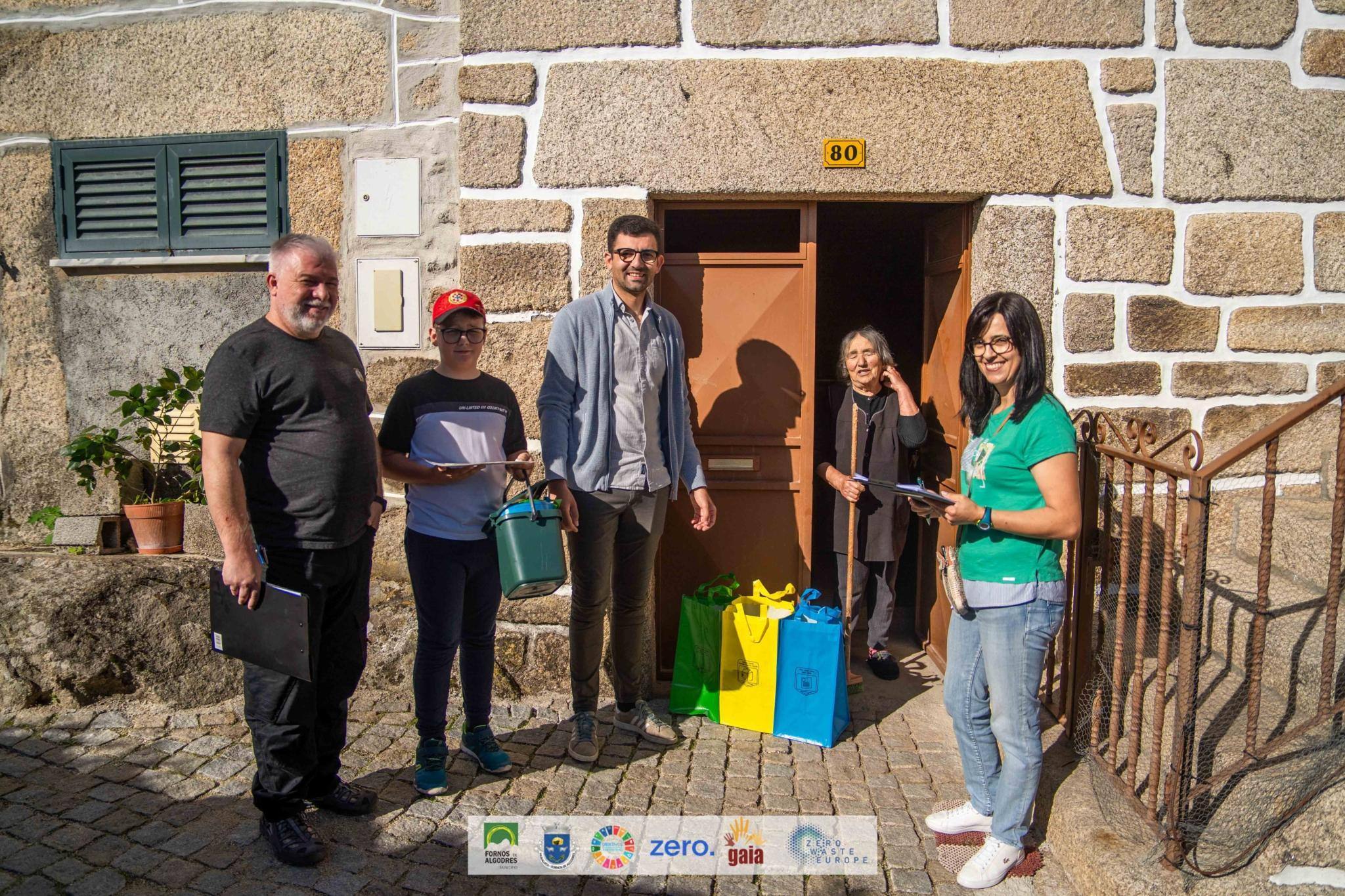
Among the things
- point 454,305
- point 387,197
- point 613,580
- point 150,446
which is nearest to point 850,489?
point 613,580

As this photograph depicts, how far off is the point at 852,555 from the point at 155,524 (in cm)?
310

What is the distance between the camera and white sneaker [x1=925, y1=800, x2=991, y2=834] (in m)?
2.80

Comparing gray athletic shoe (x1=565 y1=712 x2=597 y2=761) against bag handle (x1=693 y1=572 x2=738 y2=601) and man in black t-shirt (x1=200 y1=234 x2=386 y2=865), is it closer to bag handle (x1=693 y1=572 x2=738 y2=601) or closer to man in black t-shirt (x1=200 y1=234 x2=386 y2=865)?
bag handle (x1=693 y1=572 x2=738 y2=601)

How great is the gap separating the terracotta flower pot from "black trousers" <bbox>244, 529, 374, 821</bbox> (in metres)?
1.71

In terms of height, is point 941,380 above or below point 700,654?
above

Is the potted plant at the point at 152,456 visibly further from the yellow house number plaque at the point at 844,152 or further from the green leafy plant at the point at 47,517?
the yellow house number plaque at the point at 844,152

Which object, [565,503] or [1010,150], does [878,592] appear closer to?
[565,503]

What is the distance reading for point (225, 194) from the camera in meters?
4.19

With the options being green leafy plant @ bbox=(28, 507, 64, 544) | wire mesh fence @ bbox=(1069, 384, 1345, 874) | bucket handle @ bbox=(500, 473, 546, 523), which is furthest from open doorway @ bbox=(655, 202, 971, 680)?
green leafy plant @ bbox=(28, 507, 64, 544)

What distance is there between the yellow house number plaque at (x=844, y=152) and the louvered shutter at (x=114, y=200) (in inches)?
119

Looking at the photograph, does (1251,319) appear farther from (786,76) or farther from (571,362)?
(571,362)

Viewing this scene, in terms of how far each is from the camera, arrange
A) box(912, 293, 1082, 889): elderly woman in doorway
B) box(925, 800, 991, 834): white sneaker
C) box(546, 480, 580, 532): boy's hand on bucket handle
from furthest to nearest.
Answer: box(546, 480, 580, 532): boy's hand on bucket handle → box(925, 800, 991, 834): white sneaker → box(912, 293, 1082, 889): elderly woman in doorway

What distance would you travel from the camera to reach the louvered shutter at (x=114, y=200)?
13.9 ft

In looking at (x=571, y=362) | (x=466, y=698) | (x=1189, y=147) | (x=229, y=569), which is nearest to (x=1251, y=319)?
(x=1189, y=147)
